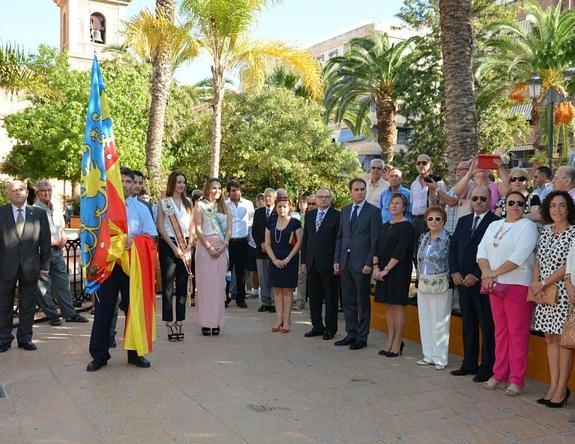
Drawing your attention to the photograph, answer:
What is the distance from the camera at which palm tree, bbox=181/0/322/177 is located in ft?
55.5

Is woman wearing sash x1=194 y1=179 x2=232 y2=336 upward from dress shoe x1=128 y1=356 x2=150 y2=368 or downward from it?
upward

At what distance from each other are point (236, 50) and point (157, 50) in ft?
9.24

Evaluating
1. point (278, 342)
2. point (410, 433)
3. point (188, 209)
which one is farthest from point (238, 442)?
point (188, 209)

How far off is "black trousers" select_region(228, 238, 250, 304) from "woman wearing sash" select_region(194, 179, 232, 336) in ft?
7.98

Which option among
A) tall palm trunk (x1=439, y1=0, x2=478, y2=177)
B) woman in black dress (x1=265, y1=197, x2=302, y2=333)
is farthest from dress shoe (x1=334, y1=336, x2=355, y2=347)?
tall palm trunk (x1=439, y1=0, x2=478, y2=177)

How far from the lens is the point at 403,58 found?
90.4ft

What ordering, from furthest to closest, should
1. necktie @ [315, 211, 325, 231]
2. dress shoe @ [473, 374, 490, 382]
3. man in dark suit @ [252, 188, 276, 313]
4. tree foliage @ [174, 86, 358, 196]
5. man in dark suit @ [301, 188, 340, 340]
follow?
tree foliage @ [174, 86, 358, 196] < man in dark suit @ [252, 188, 276, 313] < necktie @ [315, 211, 325, 231] < man in dark suit @ [301, 188, 340, 340] < dress shoe @ [473, 374, 490, 382]

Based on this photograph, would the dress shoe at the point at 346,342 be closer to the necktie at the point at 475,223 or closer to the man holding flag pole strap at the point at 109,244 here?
the necktie at the point at 475,223

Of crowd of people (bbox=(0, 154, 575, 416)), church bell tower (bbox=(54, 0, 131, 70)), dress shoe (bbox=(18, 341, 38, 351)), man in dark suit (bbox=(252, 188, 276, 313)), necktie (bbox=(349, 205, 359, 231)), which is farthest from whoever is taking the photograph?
church bell tower (bbox=(54, 0, 131, 70))

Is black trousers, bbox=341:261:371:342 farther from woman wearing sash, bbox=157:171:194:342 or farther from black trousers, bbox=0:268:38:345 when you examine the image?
black trousers, bbox=0:268:38:345

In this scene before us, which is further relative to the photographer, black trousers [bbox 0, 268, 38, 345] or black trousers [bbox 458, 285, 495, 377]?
black trousers [bbox 0, 268, 38, 345]

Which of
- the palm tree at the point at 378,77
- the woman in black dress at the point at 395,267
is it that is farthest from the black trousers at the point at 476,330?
the palm tree at the point at 378,77

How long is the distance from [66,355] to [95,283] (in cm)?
136

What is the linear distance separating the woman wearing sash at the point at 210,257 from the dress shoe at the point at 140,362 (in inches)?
63.9
